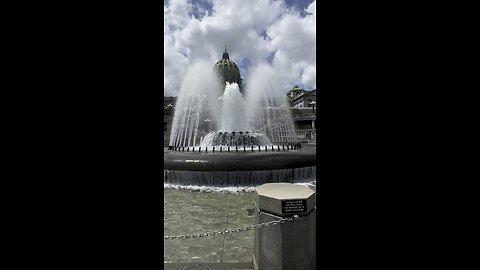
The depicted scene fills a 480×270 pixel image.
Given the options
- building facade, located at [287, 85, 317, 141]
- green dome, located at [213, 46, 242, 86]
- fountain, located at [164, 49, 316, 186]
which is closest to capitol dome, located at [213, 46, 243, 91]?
green dome, located at [213, 46, 242, 86]

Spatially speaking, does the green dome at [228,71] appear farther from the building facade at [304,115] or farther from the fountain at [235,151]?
the fountain at [235,151]

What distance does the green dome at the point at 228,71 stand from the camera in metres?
79.3

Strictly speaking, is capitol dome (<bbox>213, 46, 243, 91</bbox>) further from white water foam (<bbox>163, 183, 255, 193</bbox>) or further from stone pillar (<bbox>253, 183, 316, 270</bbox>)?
stone pillar (<bbox>253, 183, 316, 270</bbox>)

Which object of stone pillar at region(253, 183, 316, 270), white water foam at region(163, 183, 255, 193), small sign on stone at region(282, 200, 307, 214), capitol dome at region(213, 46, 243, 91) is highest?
capitol dome at region(213, 46, 243, 91)

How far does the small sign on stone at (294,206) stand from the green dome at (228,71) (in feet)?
253

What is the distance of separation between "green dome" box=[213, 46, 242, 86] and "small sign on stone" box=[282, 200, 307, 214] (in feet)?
253

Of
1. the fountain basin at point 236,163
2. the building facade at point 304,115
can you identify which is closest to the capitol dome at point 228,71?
the building facade at point 304,115

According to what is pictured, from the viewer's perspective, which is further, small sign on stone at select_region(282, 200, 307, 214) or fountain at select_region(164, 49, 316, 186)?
fountain at select_region(164, 49, 316, 186)

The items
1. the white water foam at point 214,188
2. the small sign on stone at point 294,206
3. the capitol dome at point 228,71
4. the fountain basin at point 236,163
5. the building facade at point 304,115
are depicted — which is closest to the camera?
the small sign on stone at point 294,206

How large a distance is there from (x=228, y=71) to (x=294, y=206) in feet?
260

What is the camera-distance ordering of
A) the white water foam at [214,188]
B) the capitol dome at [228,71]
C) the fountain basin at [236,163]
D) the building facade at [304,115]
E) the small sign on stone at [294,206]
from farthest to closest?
the capitol dome at [228,71] → the building facade at [304,115] → the fountain basin at [236,163] → the white water foam at [214,188] → the small sign on stone at [294,206]

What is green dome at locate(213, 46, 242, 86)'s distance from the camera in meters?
79.3
